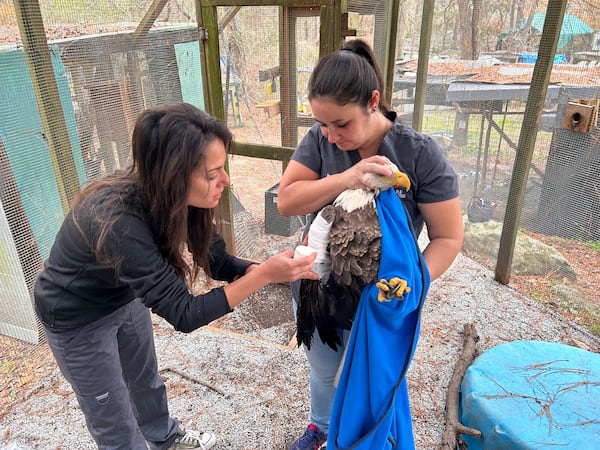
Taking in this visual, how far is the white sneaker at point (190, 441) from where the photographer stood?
199 centimetres

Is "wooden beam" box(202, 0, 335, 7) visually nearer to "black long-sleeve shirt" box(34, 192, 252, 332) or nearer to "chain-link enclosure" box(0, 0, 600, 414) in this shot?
"chain-link enclosure" box(0, 0, 600, 414)

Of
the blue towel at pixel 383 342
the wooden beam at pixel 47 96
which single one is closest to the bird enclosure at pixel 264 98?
the wooden beam at pixel 47 96

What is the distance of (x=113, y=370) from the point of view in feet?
4.91

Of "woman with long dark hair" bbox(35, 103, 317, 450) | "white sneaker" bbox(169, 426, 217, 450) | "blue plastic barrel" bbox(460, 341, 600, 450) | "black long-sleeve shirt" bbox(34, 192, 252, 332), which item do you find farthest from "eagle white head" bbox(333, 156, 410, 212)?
"white sneaker" bbox(169, 426, 217, 450)

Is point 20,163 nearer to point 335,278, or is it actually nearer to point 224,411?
point 224,411

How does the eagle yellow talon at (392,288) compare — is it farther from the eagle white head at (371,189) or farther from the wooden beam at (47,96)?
the wooden beam at (47,96)

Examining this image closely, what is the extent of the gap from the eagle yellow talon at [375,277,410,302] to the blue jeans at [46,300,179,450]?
0.97 meters

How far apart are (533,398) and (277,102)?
87.4 inches

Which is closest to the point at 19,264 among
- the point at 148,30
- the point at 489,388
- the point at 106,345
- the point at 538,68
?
the point at 106,345

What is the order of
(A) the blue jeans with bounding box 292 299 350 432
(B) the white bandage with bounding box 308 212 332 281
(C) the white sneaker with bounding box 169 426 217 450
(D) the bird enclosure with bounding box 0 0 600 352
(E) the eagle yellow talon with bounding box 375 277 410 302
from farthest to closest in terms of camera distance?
1. (D) the bird enclosure with bounding box 0 0 600 352
2. (C) the white sneaker with bounding box 169 426 217 450
3. (A) the blue jeans with bounding box 292 299 350 432
4. (B) the white bandage with bounding box 308 212 332 281
5. (E) the eagle yellow talon with bounding box 375 277 410 302

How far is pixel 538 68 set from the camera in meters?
2.68

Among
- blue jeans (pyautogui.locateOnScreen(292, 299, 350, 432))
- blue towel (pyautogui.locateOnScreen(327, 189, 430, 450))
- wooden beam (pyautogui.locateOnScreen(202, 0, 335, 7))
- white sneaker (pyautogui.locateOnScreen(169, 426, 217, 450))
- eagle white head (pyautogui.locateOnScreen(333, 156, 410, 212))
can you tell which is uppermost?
wooden beam (pyautogui.locateOnScreen(202, 0, 335, 7))

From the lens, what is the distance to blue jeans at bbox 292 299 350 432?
1.57 m

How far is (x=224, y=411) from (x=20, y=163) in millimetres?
1767
